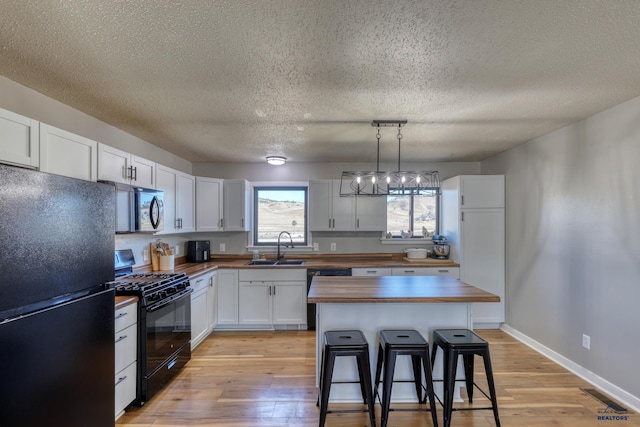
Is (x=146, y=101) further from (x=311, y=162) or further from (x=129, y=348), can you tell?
(x=311, y=162)

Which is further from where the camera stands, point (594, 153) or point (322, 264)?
point (322, 264)

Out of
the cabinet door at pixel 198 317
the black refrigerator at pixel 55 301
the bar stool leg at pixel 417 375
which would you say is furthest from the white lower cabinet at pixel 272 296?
the black refrigerator at pixel 55 301

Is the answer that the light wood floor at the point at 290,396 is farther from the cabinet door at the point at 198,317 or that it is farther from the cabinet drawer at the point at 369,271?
the cabinet drawer at the point at 369,271

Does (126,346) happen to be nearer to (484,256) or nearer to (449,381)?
(449,381)

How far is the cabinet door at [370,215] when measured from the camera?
172 inches

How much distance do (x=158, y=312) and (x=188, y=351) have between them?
0.79 metres

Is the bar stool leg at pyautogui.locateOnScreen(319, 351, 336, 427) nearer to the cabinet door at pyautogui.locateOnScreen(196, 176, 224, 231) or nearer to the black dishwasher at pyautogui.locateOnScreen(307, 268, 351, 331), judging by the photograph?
the black dishwasher at pyautogui.locateOnScreen(307, 268, 351, 331)

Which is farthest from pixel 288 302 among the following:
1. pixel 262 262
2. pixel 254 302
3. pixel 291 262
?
pixel 262 262

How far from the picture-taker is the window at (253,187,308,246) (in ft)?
15.4

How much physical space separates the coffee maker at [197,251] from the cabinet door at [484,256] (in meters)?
3.51

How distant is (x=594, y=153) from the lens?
2.63 m

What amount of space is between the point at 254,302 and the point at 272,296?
0.25 metres

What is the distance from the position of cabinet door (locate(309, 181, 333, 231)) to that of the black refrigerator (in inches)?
110

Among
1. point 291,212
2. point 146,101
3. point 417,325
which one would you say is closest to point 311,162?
point 291,212
